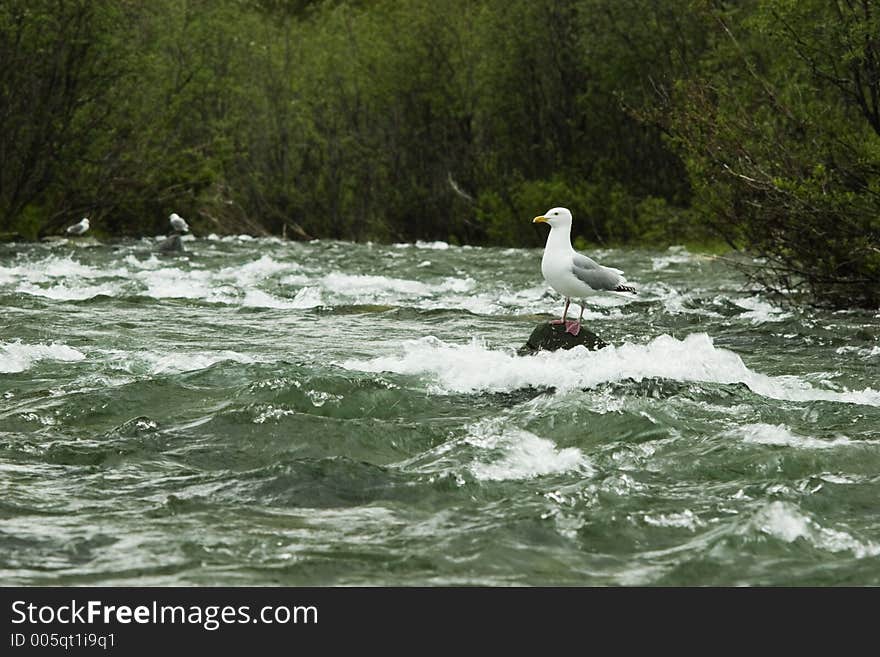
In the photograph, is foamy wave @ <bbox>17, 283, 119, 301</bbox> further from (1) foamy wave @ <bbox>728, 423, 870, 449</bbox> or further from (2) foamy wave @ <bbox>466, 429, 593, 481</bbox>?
(1) foamy wave @ <bbox>728, 423, 870, 449</bbox>

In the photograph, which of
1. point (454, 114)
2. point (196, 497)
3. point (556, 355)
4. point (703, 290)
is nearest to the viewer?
point (196, 497)

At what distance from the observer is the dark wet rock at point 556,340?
36.3 feet

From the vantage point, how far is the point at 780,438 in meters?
8.17

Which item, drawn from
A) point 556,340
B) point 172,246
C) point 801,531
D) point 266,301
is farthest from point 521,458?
point 172,246

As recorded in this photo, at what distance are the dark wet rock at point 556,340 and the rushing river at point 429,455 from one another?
0.44 m

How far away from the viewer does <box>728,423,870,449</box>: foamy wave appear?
805cm

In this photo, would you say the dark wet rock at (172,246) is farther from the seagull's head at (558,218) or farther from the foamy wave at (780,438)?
the foamy wave at (780,438)

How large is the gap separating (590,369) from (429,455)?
2.66 metres

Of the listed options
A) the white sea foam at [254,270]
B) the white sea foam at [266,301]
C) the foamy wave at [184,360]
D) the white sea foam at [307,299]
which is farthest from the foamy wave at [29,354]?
the white sea foam at [254,270]

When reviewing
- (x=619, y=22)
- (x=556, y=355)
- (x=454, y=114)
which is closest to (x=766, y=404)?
(x=556, y=355)

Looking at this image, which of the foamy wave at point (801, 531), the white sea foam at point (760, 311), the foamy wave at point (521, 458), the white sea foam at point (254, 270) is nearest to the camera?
the foamy wave at point (801, 531)

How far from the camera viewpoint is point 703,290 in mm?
18922
